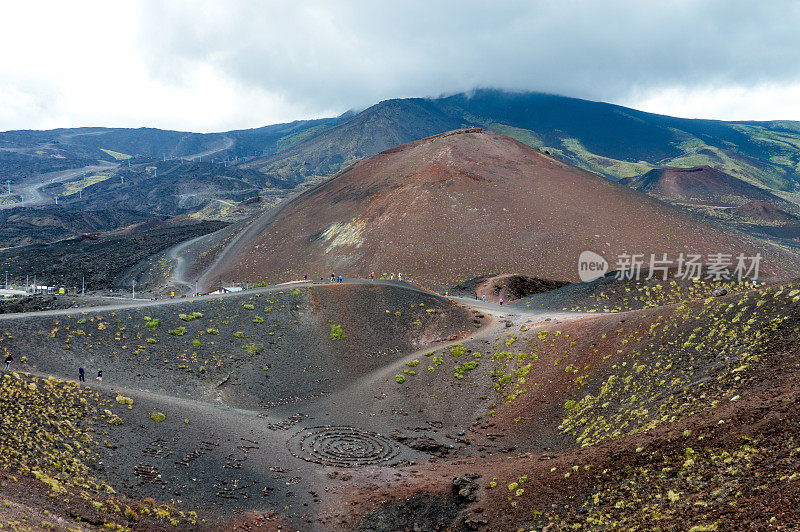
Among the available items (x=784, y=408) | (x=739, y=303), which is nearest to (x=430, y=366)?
(x=739, y=303)

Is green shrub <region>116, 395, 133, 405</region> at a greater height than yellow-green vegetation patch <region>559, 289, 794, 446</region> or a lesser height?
lesser

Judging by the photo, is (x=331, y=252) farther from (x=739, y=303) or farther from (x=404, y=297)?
A: (x=739, y=303)

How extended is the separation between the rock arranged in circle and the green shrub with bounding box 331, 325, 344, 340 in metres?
13.0

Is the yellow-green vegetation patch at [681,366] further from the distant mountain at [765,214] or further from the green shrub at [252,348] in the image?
the distant mountain at [765,214]

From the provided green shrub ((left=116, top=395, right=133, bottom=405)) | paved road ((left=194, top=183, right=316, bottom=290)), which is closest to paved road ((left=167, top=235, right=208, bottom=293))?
paved road ((left=194, top=183, right=316, bottom=290))

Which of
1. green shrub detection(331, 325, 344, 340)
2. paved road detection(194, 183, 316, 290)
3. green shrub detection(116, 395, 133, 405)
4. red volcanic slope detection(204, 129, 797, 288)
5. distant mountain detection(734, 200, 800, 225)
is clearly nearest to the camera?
green shrub detection(116, 395, 133, 405)

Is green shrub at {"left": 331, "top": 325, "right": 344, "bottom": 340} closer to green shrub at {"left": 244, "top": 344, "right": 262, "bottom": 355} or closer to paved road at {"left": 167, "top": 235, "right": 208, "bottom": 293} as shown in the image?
green shrub at {"left": 244, "top": 344, "right": 262, "bottom": 355}

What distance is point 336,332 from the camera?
4853cm

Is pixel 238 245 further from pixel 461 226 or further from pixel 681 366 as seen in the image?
pixel 681 366

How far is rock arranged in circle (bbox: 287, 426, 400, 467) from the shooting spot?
102 feet

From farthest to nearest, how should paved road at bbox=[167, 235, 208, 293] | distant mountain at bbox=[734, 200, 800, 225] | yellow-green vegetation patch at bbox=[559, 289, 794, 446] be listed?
distant mountain at bbox=[734, 200, 800, 225] < paved road at bbox=[167, 235, 208, 293] < yellow-green vegetation patch at bbox=[559, 289, 794, 446]

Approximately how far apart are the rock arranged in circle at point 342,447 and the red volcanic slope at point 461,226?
42.3m

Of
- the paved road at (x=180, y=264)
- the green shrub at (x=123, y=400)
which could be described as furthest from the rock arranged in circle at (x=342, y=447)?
the paved road at (x=180, y=264)

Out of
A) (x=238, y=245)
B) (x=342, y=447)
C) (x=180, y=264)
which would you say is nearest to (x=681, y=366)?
(x=342, y=447)
